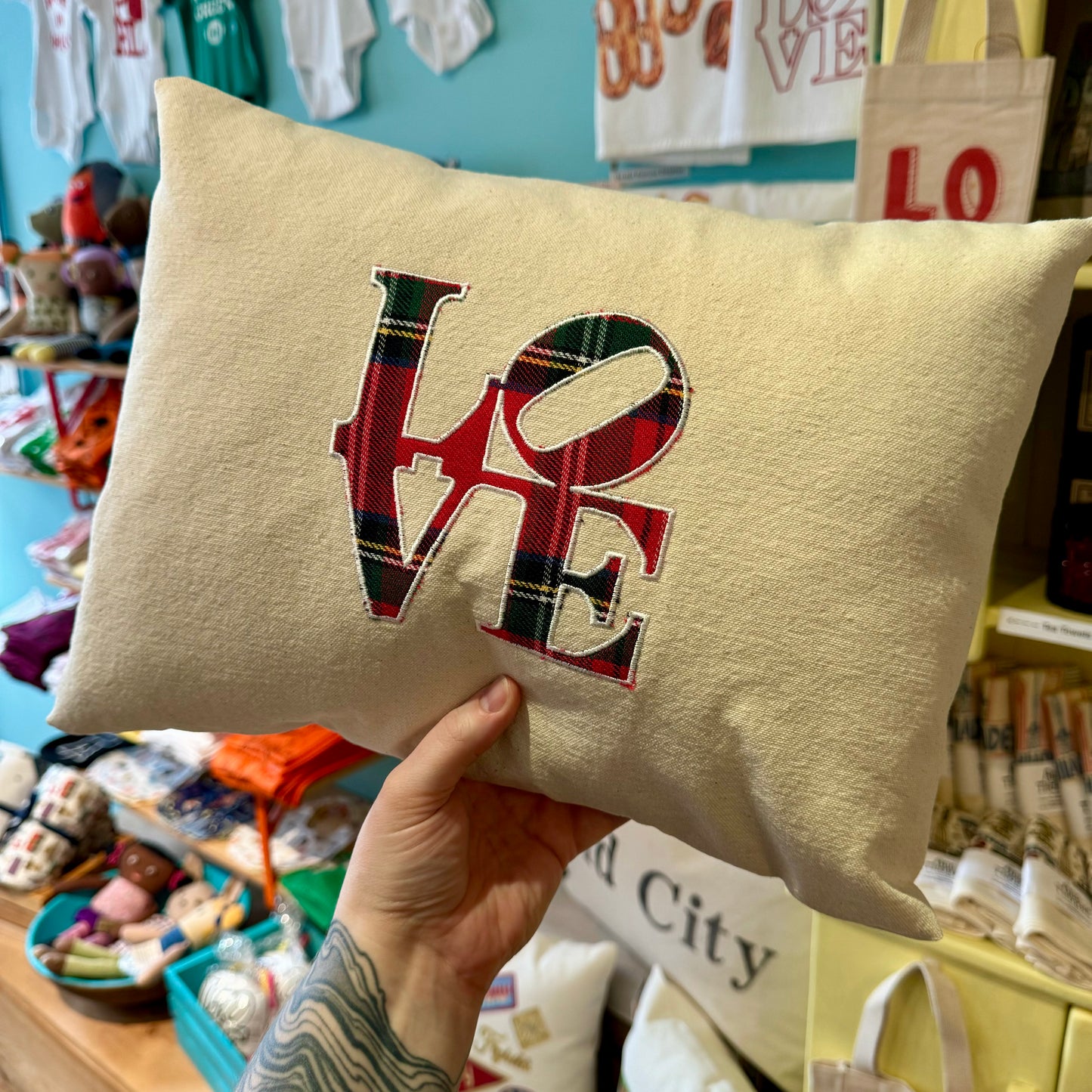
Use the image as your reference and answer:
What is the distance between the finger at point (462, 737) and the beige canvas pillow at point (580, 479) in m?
0.01

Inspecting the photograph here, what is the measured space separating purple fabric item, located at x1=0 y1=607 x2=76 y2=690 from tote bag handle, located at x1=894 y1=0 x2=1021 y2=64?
69.9 inches

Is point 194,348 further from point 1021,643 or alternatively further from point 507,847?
point 1021,643

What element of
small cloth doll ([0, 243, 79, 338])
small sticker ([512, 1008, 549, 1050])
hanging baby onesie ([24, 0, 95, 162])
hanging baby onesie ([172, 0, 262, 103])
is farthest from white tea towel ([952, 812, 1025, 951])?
hanging baby onesie ([24, 0, 95, 162])

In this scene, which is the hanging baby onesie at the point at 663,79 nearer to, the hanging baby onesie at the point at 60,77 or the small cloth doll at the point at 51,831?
the hanging baby onesie at the point at 60,77

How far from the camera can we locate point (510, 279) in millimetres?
596

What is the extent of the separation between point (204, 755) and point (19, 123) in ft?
5.60

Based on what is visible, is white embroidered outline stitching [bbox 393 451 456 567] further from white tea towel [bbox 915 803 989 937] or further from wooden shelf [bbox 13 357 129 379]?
wooden shelf [bbox 13 357 129 379]

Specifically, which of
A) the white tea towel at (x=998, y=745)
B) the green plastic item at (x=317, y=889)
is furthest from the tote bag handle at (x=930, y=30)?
the green plastic item at (x=317, y=889)

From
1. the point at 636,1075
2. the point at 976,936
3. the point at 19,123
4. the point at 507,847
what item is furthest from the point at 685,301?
the point at 19,123

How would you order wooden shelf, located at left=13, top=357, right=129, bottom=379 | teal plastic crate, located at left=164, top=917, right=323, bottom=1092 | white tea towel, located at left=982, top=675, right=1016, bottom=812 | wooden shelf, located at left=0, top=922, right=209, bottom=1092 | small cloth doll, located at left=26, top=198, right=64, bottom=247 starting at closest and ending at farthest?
white tea towel, located at left=982, top=675, right=1016, bottom=812, teal plastic crate, located at left=164, top=917, right=323, bottom=1092, wooden shelf, located at left=0, top=922, right=209, bottom=1092, wooden shelf, located at left=13, top=357, right=129, bottom=379, small cloth doll, located at left=26, top=198, right=64, bottom=247

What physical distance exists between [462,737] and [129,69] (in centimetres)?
189

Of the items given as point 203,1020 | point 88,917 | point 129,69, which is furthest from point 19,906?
point 129,69

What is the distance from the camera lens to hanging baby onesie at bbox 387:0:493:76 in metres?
1.41

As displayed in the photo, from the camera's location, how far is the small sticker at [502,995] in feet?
4.54
